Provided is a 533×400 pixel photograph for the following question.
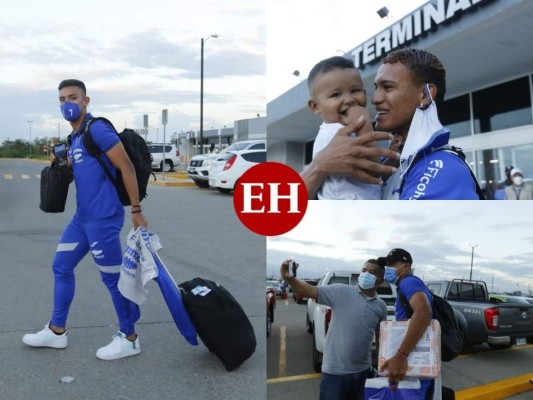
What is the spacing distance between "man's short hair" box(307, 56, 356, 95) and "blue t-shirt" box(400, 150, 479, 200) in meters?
0.25

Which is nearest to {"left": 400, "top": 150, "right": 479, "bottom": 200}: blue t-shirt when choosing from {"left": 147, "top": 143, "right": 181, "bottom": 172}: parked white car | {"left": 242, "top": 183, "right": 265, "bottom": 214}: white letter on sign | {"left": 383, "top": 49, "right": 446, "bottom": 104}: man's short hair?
{"left": 383, "top": 49, "right": 446, "bottom": 104}: man's short hair

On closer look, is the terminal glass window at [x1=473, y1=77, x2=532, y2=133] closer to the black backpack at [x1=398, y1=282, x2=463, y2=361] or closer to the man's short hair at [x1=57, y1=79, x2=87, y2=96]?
the black backpack at [x1=398, y1=282, x2=463, y2=361]

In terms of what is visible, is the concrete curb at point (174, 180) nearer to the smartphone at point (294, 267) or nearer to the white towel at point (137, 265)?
the white towel at point (137, 265)

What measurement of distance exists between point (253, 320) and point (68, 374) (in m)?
1.10

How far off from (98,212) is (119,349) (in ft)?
2.35

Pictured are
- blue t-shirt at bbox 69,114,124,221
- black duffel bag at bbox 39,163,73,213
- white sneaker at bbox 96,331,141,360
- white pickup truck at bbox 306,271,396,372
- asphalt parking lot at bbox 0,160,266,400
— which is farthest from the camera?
black duffel bag at bbox 39,163,73,213

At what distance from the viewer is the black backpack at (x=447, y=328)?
135cm

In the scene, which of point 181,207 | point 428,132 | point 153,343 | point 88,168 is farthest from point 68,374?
point 181,207

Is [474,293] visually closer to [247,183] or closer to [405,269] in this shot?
[405,269]

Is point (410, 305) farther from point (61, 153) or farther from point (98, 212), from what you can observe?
point (61, 153)

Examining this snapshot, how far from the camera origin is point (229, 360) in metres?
2.97

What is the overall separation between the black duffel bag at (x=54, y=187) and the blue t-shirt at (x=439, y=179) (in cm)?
234

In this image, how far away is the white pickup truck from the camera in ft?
4.53

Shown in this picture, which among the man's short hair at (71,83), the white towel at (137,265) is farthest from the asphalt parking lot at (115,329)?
the man's short hair at (71,83)
